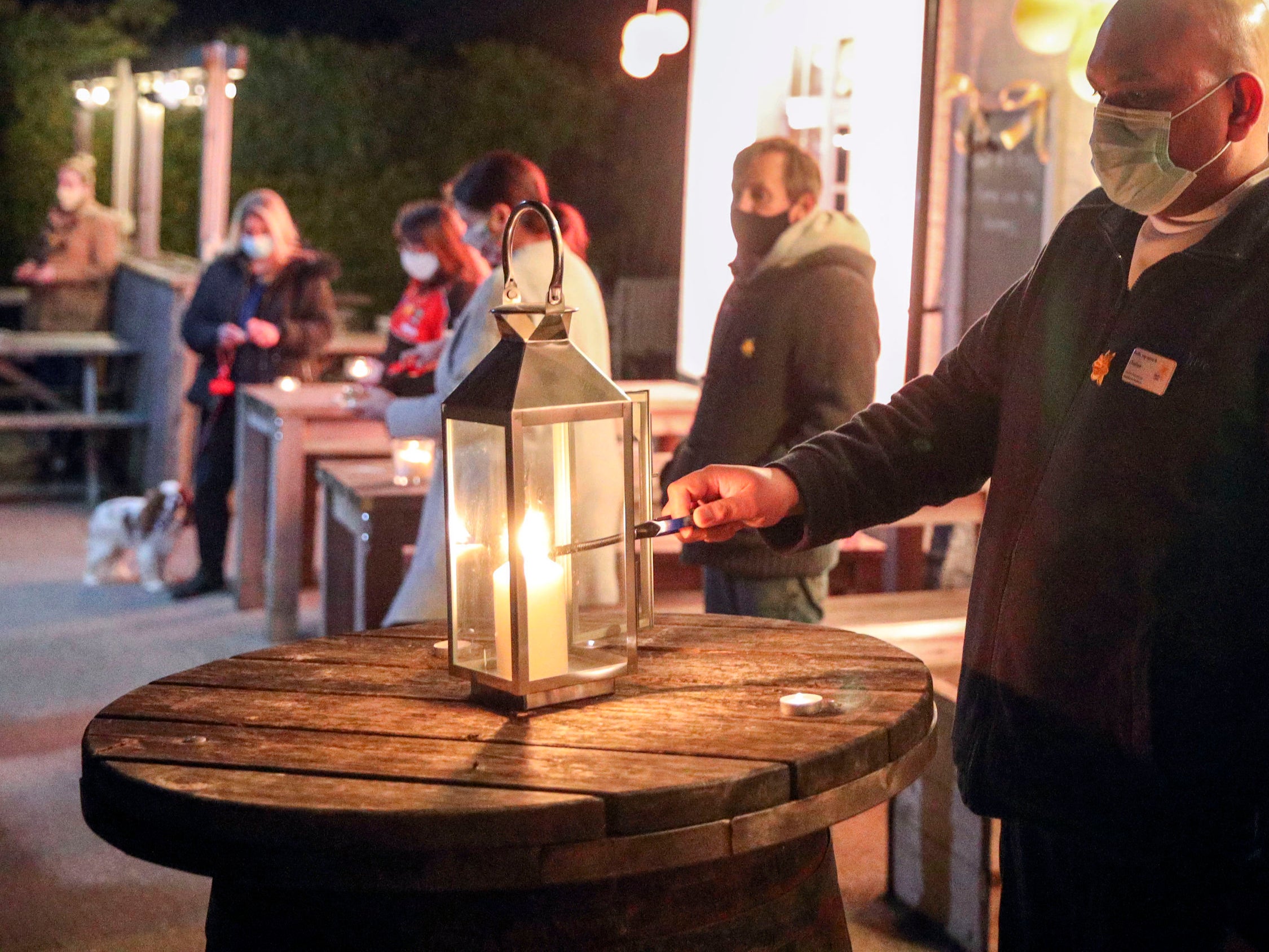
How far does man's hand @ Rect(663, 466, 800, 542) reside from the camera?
7.11 ft

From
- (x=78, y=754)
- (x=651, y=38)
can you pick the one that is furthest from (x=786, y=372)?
(x=651, y=38)

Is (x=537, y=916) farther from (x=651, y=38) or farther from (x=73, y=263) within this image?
(x=73, y=263)

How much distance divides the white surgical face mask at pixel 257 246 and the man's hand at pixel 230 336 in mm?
334

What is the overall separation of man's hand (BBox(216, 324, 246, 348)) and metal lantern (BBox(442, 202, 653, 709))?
5412 mm

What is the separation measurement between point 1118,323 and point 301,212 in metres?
13.9

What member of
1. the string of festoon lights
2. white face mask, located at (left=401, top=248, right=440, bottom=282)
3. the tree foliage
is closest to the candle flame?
white face mask, located at (left=401, top=248, right=440, bottom=282)

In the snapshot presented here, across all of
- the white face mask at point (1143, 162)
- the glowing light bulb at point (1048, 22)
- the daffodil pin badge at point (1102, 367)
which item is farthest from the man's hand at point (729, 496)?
the glowing light bulb at point (1048, 22)

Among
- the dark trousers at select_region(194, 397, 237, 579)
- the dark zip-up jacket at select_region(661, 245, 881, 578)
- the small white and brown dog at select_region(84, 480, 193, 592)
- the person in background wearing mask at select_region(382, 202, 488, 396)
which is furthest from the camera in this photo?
the small white and brown dog at select_region(84, 480, 193, 592)

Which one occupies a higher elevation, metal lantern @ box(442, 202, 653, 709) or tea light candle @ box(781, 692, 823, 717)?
metal lantern @ box(442, 202, 653, 709)

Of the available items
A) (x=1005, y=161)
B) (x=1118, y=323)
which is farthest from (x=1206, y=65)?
(x=1005, y=161)

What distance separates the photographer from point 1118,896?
6.45 feet

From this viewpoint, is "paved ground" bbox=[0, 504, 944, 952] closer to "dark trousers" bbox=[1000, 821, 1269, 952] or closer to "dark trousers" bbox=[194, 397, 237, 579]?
"dark trousers" bbox=[194, 397, 237, 579]

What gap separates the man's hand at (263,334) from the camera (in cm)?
719

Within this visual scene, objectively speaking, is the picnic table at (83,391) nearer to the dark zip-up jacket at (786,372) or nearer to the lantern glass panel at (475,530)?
the dark zip-up jacket at (786,372)
